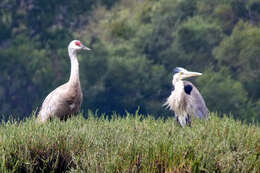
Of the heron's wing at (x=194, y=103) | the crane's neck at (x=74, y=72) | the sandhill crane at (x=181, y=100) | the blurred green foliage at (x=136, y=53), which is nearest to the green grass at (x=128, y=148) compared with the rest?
the sandhill crane at (x=181, y=100)

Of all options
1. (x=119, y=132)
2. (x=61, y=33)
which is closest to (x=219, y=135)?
(x=119, y=132)

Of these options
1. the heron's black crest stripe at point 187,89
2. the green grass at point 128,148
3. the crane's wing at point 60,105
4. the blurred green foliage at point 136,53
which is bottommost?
the blurred green foliage at point 136,53

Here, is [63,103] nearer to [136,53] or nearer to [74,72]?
[74,72]

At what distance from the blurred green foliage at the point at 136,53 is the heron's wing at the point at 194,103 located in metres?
12.3

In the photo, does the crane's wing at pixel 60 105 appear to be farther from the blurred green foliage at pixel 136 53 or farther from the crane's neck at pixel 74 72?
the blurred green foliage at pixel 136 53

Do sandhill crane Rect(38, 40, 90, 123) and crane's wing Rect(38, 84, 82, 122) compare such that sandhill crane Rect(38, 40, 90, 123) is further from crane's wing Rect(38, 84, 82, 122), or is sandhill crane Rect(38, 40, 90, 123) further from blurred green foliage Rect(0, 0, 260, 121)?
blurred green foliage Rect(0, 0, 260, 121)

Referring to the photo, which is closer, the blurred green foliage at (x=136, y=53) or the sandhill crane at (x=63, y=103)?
the sandhill crane at (x=63, y=103)

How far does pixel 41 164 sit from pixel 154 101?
17452mm

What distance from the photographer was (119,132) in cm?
660

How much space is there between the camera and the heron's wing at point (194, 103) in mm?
8802

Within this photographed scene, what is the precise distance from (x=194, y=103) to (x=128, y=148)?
3.56m

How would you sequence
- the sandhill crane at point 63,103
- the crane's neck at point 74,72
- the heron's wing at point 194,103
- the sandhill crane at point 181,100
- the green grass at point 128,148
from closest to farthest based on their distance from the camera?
the green grass at point 128,148, the sandhill crane at point 181,100, the heron's wing at point 194,103, the sandhill crane at point 63,103, the crane's neck at point 74,72

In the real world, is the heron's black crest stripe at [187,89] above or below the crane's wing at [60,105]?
above

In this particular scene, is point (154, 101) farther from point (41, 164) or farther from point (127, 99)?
point (41, 164)
